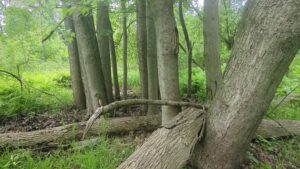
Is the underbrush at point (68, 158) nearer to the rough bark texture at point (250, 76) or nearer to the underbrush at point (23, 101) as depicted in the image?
the rough bark texture at point (250, 76)

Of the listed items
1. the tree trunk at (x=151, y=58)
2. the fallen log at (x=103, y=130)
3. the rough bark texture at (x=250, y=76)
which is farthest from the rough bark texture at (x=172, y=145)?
the tree trunk at (x=151, y=58)

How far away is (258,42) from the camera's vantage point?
1.61 m

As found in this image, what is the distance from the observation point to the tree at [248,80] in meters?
1.54

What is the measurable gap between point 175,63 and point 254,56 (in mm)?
895

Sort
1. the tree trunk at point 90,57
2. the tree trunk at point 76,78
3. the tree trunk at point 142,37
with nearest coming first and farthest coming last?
1. the tree trunk at point 90,57
2. the tree trunk at point 142,37
3. the tree trunk at point 76,78

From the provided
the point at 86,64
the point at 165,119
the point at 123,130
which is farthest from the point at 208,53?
the point at 86,64

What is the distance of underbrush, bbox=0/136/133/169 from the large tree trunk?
2.76ft

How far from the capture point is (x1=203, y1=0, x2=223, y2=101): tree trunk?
3.18 m

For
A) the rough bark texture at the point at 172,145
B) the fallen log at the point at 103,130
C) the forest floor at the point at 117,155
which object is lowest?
the forest floor at the point at 117,155

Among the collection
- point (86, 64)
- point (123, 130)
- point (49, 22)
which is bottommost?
point (123, 130)

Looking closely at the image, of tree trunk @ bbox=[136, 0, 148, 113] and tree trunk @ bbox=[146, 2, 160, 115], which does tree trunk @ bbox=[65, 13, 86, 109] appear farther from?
tree trunk @ bbox=[146, 2, 160, 115]

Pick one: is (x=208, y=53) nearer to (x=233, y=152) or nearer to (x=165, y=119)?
(x=165, y=119)

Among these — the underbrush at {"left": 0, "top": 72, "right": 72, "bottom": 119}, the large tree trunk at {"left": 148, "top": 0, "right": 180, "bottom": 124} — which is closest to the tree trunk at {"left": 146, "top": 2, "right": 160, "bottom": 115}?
the large tree trunk at {"left": 148, "top": 0, "right": 180, "bottom": 124}

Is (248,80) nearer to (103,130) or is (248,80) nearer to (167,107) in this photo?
(167,107)
